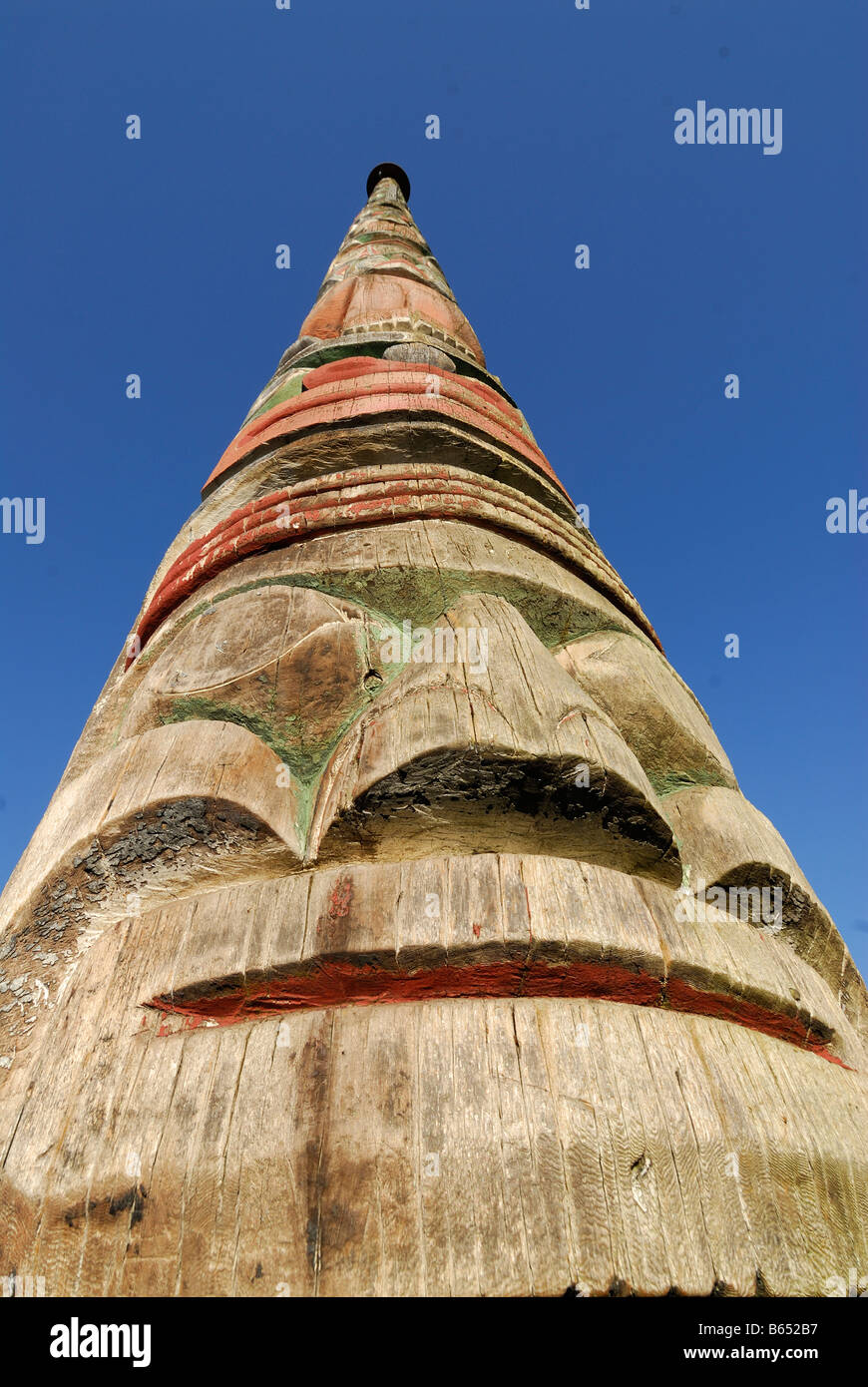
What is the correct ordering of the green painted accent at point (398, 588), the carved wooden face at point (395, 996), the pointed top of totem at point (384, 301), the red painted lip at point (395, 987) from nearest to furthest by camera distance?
the carved wooden face at point (395, 996), the red painted lip at point (395, 987), the green painted accent at point (398, 588), the pointed top of totem at point (384, 301)

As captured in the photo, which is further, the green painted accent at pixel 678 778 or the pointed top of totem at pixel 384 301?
the pointed top of totem at pixel 384 301

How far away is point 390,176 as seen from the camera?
37.6ft

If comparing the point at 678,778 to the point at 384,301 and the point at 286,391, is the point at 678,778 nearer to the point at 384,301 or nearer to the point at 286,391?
the point at 286,391

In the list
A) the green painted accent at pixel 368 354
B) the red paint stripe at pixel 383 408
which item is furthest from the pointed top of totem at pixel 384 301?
the red paint stripe at pixel 383 408

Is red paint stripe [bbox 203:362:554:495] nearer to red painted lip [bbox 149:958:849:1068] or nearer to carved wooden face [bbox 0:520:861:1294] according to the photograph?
carved wooden face [bbox 0:520:861:1294]

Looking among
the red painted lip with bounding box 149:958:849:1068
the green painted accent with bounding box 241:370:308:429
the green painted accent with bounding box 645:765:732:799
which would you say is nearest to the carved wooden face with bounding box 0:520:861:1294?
the red painted lip with bounding box 149:958:849:1068

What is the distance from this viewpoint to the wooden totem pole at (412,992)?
1194 mm

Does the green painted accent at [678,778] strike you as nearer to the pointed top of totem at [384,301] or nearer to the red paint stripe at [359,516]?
the red paint stripe at [359,516]

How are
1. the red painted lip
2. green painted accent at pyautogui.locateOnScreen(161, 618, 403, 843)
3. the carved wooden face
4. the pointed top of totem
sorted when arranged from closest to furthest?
the carved wooden face < the red painted lip < green painted accent at pyautogui.locateOnScreen(161, 618, 403, 843) < the pointed top of totem

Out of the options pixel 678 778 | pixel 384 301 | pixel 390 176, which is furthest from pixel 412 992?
pixel 390 176

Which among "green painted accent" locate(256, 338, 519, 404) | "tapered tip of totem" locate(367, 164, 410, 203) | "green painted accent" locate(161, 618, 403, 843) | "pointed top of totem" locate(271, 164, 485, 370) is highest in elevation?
"tapered tip of totem" locate(367, 164, 410, 203)

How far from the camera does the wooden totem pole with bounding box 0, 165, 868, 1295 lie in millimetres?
1194

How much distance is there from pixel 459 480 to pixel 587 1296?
106 inches

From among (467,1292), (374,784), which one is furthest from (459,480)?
(467,1292)
